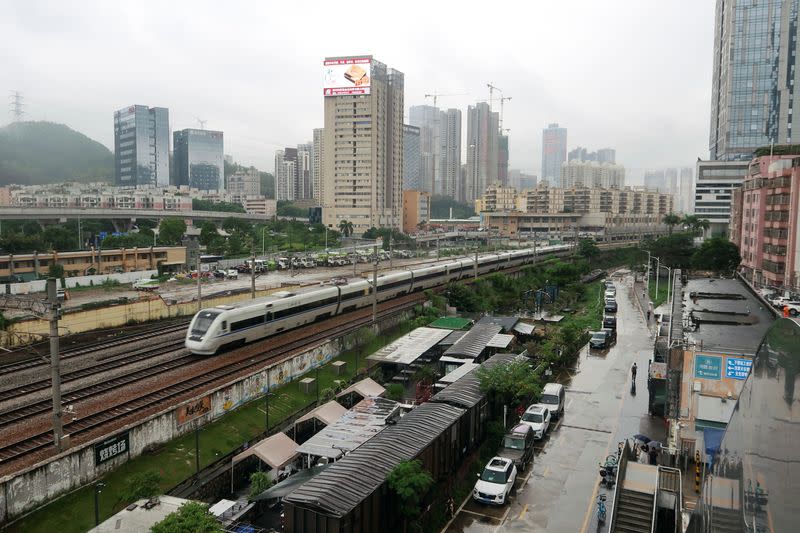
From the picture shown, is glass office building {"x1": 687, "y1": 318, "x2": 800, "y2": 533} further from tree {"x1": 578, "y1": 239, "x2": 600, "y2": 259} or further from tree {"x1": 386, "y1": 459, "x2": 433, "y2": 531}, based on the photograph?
tree {"x1": 578, "y1": 239, "x2": 600, "y2": 259}

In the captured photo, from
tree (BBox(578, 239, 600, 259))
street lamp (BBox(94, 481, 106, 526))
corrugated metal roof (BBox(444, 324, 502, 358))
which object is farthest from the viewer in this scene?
tree (BBox(578, 239, 600, 259))

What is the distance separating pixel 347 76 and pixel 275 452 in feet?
296

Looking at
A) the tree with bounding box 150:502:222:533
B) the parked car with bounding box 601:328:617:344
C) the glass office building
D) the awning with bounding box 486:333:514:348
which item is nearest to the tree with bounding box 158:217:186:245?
the awning with bounding box 486:333:514:348

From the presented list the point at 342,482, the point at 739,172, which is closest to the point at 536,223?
the point at 739,172

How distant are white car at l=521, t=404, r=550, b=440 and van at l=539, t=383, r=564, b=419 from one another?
0.76 metres

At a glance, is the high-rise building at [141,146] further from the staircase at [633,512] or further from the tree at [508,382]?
the staircase at [633,512]

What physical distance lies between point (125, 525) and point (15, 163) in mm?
190710

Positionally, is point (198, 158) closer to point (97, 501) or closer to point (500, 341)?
point (500, 341)

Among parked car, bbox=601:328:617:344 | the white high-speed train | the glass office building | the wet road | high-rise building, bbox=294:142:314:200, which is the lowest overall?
the wet road

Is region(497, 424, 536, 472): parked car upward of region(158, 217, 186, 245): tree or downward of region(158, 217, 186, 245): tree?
downward

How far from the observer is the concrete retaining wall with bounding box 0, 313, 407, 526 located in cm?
1088

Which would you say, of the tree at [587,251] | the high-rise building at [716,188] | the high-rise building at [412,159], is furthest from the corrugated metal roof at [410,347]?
the high-rise building at [412,159]

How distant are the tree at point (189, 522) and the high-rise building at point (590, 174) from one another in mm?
174299

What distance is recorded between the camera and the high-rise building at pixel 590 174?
17938cm
